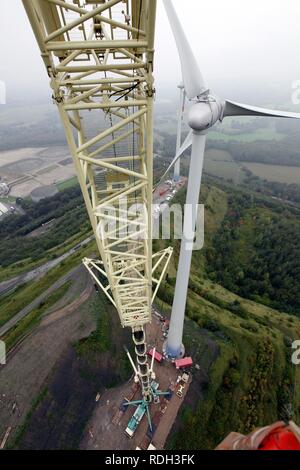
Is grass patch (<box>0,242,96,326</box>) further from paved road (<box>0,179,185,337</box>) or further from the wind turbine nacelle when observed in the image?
the wind turbine nacelle

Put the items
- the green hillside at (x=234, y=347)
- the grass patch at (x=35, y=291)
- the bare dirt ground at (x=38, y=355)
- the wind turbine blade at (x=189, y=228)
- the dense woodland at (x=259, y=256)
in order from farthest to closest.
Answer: the dense woodland at (x=259, y=256) < the grass patch at (x=35, y=291) < the green hillside at (x=234, y=347) < the bare dirt ground at (x=38, y=355) < the wind turbine blade at (x=189, y=228)

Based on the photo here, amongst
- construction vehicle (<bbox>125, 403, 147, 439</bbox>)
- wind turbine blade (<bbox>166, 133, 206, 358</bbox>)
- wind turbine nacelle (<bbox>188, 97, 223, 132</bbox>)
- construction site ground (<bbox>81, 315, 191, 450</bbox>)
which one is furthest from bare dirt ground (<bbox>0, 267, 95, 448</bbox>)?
wind turbine nacelle (<bbox>188, 97, 223, 132</bbox>)

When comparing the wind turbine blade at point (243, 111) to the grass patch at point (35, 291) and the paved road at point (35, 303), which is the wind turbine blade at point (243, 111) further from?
the grass patch at point (35, 291)

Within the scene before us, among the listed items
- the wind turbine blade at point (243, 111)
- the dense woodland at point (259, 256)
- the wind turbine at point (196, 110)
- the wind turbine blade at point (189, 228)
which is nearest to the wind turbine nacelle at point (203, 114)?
the wind turbine at point (196, 110)

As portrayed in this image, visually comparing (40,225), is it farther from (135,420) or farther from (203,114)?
(203,114)

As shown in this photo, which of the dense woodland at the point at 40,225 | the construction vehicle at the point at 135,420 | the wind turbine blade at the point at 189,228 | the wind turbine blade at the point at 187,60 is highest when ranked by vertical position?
the wind turbine blade at the point at 187,60

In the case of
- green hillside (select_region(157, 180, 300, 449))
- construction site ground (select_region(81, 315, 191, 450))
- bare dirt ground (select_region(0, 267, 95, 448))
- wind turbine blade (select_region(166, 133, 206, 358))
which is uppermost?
wind turbine blade (select_region(166, 133, 206, 358))
